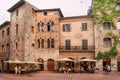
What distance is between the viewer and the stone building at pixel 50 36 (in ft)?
119

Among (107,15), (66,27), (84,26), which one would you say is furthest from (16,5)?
(107,15)

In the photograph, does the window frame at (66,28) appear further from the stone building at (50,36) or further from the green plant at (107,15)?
the green plant at (107,15)

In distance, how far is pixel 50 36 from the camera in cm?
3847

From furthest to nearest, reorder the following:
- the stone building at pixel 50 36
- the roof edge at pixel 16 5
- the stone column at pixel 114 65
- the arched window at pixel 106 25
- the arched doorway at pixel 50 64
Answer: the arched doorway at pixel 50 64, the roof edge at pixel 16 5, the stone building at pixel 50 36, the arched window at pixel 106 25, the stone column at pixel 114 65

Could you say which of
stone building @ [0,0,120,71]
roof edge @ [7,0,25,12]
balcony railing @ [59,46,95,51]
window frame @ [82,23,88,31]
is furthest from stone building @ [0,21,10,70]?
window frame @ [82,23,88,31]

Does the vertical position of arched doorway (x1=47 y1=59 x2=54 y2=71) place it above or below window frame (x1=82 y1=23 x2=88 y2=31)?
below

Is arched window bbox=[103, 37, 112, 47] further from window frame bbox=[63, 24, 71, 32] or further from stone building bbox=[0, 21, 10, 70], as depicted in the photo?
stone building bbox=[0, 21, 10, 70]

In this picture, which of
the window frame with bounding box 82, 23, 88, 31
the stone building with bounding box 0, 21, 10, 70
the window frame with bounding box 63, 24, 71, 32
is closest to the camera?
the window frame with bounding box 82, 23, 88, 31

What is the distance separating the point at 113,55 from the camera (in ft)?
114

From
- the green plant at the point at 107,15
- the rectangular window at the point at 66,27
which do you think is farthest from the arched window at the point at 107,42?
the rectangular window at the point at 66,27

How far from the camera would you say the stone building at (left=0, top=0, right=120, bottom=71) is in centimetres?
3625

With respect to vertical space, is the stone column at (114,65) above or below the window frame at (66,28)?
below

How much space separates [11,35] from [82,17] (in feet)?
46.3

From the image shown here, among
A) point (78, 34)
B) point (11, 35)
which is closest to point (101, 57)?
point (78, 34)
